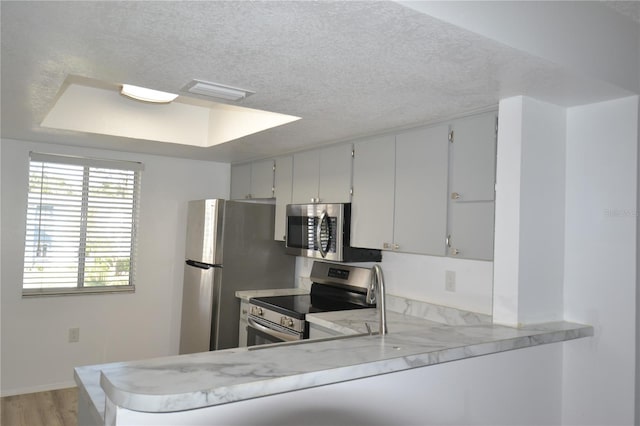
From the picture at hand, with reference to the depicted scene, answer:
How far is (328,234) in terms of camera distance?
3414 mm

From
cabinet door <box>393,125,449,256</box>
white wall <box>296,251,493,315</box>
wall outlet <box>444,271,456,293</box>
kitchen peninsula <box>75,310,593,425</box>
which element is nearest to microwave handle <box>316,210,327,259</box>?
white wall <box>296,251,493,315</box>

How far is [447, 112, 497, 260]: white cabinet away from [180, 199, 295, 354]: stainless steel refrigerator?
2.05 meters

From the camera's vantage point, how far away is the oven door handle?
3225 millimetres

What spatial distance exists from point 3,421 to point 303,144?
3.00 metres

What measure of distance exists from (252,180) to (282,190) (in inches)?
22.8

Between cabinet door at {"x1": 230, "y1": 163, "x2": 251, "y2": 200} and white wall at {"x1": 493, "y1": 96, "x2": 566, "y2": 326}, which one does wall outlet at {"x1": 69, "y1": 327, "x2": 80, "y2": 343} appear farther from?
white wall at {"x1": 493, "y1": 96, "x2": 566, "y2": 326}

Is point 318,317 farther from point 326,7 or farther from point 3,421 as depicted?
point 3,421

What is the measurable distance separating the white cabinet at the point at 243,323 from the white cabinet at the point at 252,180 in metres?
1.00

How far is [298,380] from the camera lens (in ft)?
4.46

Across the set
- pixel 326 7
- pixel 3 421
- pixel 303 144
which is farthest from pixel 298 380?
pixel 3 421

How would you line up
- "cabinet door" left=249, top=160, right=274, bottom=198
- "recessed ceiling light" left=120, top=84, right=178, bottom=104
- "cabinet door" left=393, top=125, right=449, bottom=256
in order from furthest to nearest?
1. "cabinet door" left=249, top=160, right=274, bottom=198
2. "recessed ceiling light" left=120, top=84, right=178, bottom=104
3. "cabinet door" left=393, top=125, right=449, bottom=256

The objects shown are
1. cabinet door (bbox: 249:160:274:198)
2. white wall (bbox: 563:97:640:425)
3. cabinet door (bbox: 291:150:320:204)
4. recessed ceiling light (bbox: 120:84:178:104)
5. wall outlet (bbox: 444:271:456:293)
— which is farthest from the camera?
cabinet door (bbox: 249:160:274:198)

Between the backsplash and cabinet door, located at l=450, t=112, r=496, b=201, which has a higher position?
cabinet door, located at l=450, t=112, r=496, b=201

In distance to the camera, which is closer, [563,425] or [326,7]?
[326,7]
